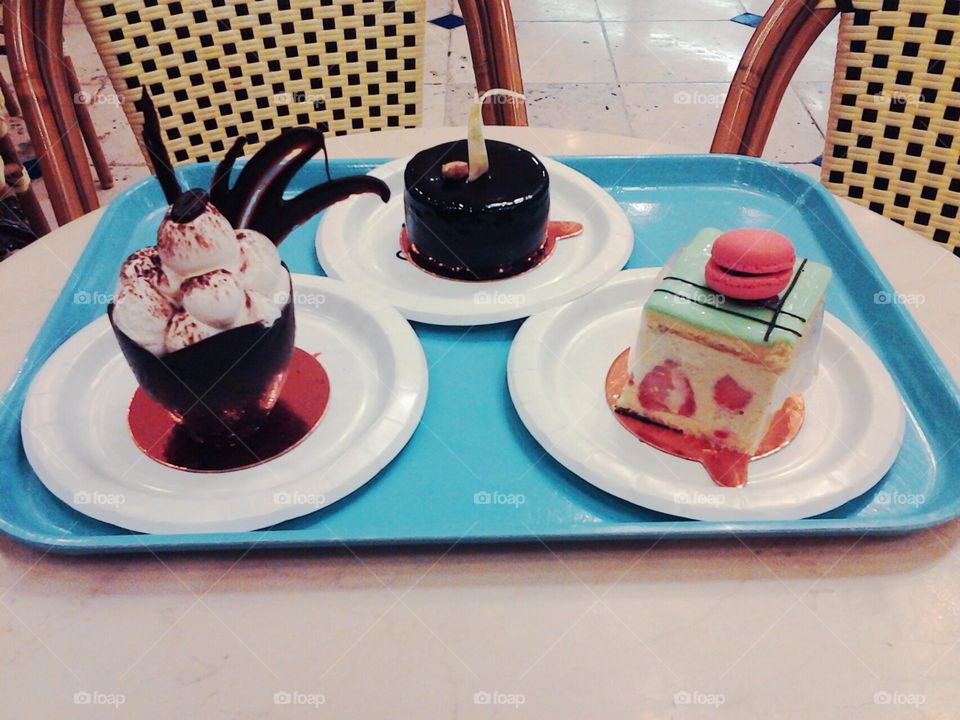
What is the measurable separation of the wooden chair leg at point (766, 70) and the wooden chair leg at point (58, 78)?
3.14 feet

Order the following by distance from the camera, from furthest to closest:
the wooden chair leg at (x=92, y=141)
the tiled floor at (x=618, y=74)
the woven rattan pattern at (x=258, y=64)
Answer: the tiled floor at (x=618, y=74) → the wooden chair leg at (x=92, y=141) → the woven rattan pattern at (x=258, y=64)

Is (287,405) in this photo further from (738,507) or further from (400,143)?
(400,143)

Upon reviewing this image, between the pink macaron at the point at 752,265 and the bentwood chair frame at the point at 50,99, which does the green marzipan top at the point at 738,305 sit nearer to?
the pink macaron at the point at 752,265

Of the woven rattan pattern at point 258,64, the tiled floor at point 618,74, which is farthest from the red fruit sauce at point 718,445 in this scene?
the tiled floor at point 618,74

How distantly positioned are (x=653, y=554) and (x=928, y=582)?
0.22 metres

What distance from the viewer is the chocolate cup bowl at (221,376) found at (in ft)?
2.04

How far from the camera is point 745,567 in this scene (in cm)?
62

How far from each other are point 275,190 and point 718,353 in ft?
1.40

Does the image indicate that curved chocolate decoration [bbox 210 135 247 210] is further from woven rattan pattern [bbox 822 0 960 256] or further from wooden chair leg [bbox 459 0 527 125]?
woven rattan pattern [bbox 822 0 960 256]

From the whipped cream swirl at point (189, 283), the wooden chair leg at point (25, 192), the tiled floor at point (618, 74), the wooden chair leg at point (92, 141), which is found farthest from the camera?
the tiled floor at point (618, 74)

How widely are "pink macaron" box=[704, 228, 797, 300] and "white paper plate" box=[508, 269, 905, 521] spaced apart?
152mm

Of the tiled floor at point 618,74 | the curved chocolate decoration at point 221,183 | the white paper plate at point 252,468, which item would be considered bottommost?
the tiled floor at point 618,74

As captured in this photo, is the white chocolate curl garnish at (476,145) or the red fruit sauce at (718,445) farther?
the white chocolate curl garnish at (476,145)

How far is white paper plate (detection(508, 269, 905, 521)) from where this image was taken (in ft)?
2.10
